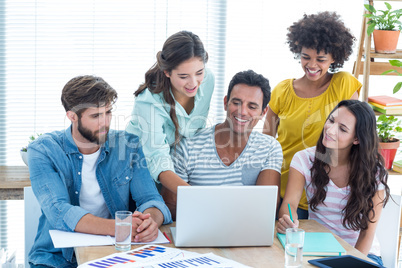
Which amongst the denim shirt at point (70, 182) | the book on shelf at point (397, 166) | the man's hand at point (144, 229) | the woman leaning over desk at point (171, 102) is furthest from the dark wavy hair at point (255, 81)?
the book on shelf at point (397, 166)

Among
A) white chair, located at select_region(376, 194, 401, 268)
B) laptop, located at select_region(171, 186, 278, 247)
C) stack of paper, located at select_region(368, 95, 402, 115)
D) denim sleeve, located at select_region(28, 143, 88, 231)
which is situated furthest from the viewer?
stack of paper, located at select_region(368, 95, 402, 115)

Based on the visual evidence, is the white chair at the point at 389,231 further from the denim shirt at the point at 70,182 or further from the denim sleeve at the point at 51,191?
the denim sleeve at the point at 51,191

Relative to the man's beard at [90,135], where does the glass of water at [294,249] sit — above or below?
below

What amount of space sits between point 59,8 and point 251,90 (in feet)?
5.54

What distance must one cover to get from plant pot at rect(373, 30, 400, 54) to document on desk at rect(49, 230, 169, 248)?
1.98m

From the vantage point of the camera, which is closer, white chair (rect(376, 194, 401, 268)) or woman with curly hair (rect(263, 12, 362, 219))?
white chair (rect(376, 194, 401, 268))

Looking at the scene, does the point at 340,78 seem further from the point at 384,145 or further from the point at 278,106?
the point at 384,145

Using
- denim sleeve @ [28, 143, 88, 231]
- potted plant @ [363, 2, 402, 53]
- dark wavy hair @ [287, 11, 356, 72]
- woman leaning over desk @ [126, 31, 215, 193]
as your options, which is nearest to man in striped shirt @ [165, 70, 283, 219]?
woman leaning over desk @ [126, 31, 215, 193]

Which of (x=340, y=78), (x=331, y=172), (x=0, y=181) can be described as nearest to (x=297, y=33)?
(x=340, y=78)

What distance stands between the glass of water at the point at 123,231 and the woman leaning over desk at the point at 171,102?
17.3 inches

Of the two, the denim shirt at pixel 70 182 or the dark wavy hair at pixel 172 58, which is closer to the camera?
the denim shirt at pixel 70 182

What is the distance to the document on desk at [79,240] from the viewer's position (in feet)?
5.46

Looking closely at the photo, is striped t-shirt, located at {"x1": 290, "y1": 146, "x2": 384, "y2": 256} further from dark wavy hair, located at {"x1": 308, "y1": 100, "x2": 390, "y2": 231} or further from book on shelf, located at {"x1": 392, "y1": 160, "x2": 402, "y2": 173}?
book on shelf, located at {"x1": 392, "y1": 160, "x2": 402, "y2": 173}

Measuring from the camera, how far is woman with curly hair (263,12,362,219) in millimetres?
2512
